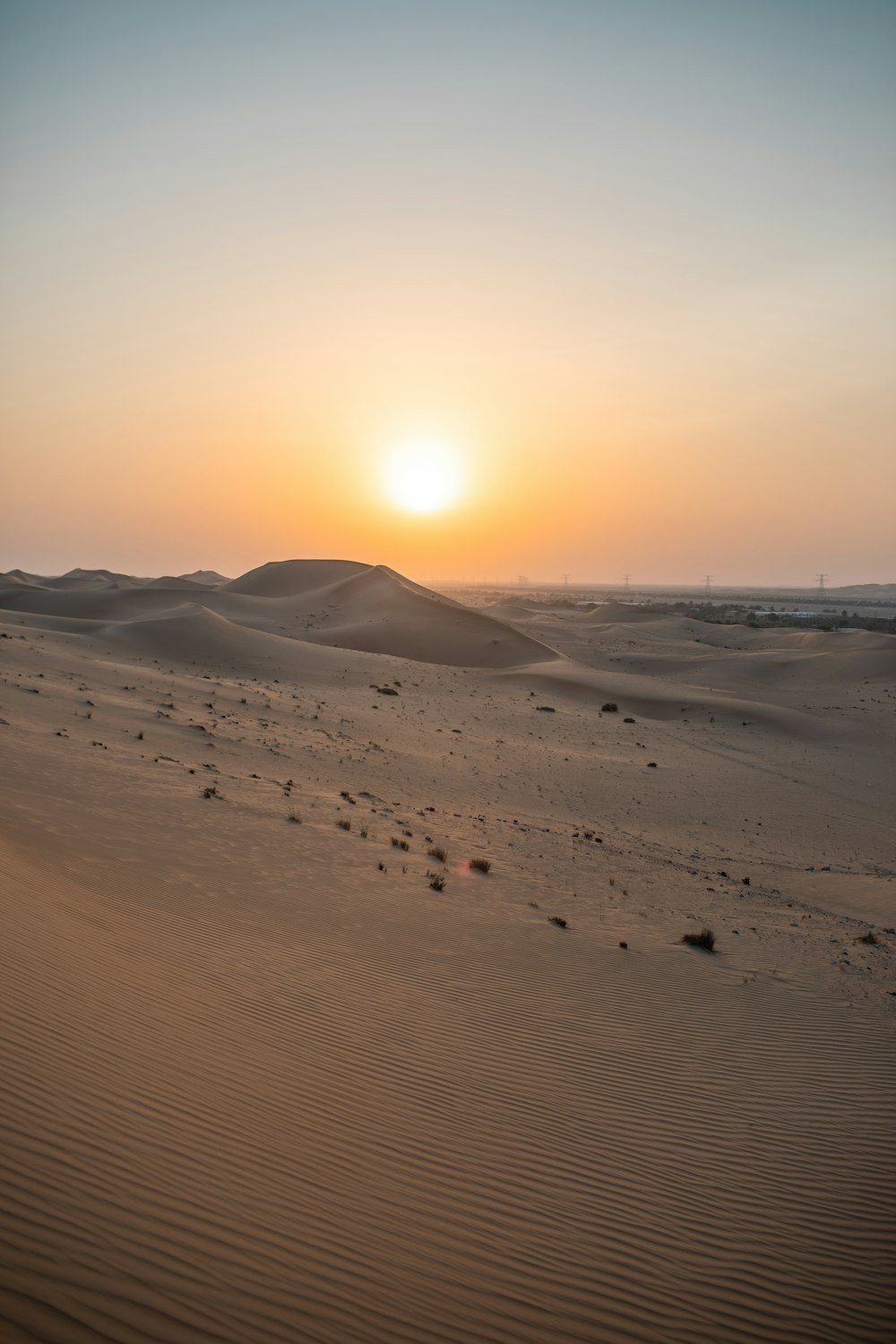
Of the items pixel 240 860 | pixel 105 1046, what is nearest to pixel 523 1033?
pixel 105 1046

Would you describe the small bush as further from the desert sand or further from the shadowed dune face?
the shadowed dune face

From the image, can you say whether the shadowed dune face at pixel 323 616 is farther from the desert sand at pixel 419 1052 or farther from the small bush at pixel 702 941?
the small bush at pixel 702 941

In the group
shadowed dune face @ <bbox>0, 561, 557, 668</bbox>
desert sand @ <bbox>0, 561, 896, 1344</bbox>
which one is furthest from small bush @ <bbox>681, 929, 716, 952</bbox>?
shadowed dune face @ <bbox>0, 561, 557, 668</bbox>

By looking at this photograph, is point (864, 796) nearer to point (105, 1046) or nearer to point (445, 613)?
point (105, 1046)

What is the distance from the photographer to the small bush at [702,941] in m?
11.5

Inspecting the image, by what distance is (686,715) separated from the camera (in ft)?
123

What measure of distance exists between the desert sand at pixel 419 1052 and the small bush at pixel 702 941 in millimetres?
304

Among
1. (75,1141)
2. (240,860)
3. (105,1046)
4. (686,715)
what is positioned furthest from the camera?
(686,715)

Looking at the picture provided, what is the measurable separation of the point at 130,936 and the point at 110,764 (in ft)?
26.4

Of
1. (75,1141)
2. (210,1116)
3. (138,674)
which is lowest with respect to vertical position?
(210,1116)

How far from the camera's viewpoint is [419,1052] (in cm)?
718

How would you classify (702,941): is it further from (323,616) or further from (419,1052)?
(323,616)

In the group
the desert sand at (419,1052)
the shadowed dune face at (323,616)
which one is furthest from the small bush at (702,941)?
the shadowed dune face at (323,616)

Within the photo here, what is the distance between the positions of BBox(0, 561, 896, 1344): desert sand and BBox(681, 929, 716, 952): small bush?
30 centimetres
